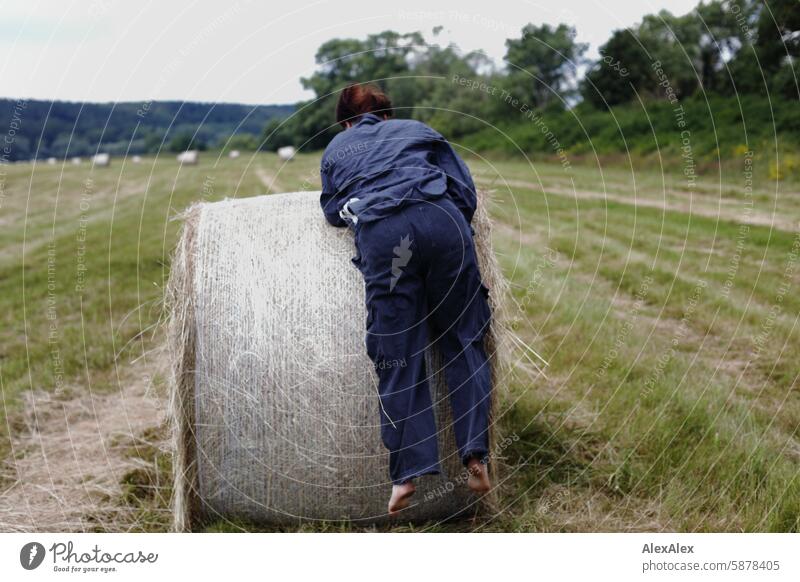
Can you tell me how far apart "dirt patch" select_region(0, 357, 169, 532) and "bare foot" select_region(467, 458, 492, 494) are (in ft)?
5.83

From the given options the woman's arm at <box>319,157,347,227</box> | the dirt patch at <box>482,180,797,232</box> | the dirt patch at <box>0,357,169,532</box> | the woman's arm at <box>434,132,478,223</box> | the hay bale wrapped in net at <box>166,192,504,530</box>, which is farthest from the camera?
the dirt patch at <box>482,180,797,232</box>

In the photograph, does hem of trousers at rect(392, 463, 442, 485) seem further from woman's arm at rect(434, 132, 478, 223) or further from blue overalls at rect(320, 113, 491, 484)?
woman's arm at rect(434, 132, 478, 223)

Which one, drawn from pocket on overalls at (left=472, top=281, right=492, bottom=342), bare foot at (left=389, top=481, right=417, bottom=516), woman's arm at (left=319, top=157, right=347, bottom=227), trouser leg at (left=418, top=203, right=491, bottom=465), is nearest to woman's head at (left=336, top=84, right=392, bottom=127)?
woman's arm at (left=319, top=157, right=347, bottom=227)

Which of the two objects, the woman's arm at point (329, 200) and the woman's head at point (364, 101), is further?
the woman's head at point (364, 101)

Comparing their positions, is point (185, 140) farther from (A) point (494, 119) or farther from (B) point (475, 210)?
(B) point (475, 210)

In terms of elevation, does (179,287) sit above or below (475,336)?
above

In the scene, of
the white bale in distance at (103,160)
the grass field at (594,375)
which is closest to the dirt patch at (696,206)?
the grass field at (594,375)

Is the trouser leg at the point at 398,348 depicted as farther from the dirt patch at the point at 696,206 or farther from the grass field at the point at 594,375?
the dirt patch at the point at 696,206

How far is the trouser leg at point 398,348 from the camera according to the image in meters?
3.91

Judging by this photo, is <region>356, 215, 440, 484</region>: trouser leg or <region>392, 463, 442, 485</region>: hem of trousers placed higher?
<region>356, 215, 440, 484</region>: trouser leg

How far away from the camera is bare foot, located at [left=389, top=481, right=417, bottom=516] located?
3889 millimetres

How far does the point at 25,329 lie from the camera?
26.3 feet

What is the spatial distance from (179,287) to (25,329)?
173 inches
